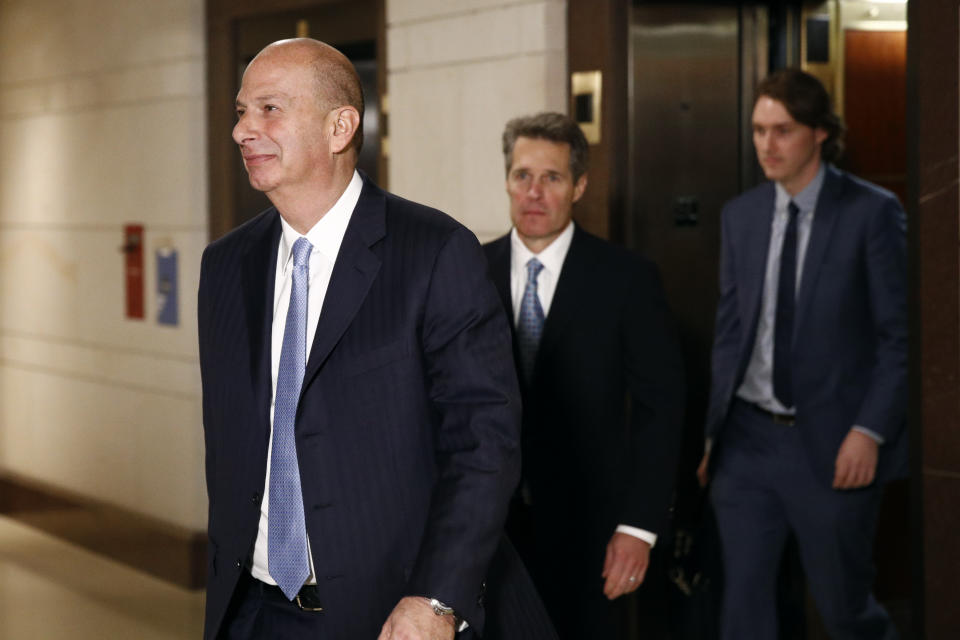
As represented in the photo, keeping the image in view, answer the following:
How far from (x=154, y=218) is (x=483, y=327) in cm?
462

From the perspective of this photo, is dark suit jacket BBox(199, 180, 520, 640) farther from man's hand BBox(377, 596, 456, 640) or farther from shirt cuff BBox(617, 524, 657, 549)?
shirt cuff BBox(617, 524, 657, 549)

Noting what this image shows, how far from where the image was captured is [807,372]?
3957 millimetres

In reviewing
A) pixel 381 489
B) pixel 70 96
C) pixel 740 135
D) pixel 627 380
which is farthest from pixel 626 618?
pixel 70 96

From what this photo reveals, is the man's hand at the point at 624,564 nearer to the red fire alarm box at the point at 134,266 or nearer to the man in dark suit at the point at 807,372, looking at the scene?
the man in dark suit at the point at 807,372

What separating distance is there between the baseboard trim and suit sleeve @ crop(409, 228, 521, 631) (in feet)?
14.0

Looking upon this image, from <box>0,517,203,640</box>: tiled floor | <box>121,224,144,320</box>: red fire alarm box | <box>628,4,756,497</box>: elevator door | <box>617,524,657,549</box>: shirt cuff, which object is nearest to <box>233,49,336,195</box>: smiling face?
<box>617,524,657,549</box>: shirt cuff

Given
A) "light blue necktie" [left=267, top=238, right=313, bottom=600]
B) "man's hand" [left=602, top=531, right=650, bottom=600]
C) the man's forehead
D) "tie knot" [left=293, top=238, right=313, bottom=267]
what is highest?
the man's forehead

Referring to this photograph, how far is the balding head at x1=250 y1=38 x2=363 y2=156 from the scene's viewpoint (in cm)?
232

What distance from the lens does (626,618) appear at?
4363mm

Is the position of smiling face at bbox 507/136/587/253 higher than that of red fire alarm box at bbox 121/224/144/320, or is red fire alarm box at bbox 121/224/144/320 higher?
smiling face at bbox 507/136/587/253

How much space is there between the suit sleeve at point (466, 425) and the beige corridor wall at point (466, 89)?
7.43ft

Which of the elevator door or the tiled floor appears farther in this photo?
the tiled floor

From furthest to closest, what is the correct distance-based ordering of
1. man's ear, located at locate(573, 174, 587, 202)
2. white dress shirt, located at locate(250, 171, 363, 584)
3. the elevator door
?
1. the elevator door
2. man's ear, located at locate(573, 174, 587, 202)
3. white dress shirt, located at locate(250, 171, 363, 584)

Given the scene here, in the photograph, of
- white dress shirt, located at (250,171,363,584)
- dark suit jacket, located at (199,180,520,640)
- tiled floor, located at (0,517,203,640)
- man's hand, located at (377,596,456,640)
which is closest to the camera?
man's hand, located at (377,596,456,640)
